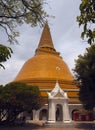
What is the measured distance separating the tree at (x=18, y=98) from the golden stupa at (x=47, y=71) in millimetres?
10870

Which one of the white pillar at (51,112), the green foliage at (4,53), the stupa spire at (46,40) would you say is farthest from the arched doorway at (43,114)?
the green foliage at (4,53)

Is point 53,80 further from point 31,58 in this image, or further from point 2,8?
point 2,8

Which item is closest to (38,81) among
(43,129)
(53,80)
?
(53,80)

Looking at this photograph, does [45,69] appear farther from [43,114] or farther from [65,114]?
[65,114]

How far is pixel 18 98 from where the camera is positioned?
37938 mm

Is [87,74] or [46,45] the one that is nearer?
[87,74]

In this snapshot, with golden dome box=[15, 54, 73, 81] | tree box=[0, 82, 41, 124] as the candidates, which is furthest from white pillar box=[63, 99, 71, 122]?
golden dome box=[15, 54, 73, 81]

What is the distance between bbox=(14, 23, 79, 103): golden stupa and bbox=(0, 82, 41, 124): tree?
10.9 meters

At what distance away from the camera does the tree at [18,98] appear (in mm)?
36884

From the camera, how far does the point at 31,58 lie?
63.5m

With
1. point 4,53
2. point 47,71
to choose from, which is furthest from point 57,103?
point 4,53

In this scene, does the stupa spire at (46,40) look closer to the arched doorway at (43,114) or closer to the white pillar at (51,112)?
the arched doorway at (43,114)

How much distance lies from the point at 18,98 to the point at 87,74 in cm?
1371

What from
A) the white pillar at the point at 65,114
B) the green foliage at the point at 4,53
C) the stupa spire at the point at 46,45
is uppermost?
the stupa spire at the point at 46,45
